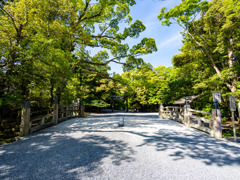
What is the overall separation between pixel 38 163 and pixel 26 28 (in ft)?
13.8

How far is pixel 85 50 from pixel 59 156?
7220mm

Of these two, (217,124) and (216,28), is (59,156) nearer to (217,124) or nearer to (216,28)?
(217,124)

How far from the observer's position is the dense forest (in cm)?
365

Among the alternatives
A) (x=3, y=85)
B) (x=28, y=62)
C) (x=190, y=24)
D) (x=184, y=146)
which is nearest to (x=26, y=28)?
(x=28, y=62)

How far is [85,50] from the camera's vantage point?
8289mm

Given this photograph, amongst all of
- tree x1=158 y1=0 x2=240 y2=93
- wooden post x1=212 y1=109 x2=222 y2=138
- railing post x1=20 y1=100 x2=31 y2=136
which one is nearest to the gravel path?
wooden post x1=212 y1=109 x2=222 y2=138

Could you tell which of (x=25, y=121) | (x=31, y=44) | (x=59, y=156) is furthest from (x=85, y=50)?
(x=59, y=156)

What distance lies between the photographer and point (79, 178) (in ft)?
5.99

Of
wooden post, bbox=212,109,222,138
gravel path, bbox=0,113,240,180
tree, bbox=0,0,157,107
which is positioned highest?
tree, bbox=0,0,157,107

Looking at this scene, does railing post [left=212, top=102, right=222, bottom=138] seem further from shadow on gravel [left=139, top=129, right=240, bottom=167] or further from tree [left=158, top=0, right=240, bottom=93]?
tree [left=158, top=0, right=240, bottom=93]

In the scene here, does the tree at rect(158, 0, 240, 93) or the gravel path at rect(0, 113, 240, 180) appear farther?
the tree at rect(158, 0, 240, 93)

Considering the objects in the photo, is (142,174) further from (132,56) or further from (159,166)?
(132,56)

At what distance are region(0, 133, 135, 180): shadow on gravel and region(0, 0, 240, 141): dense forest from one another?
1.49 meters

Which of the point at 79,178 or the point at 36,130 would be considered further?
the point at 36,130
